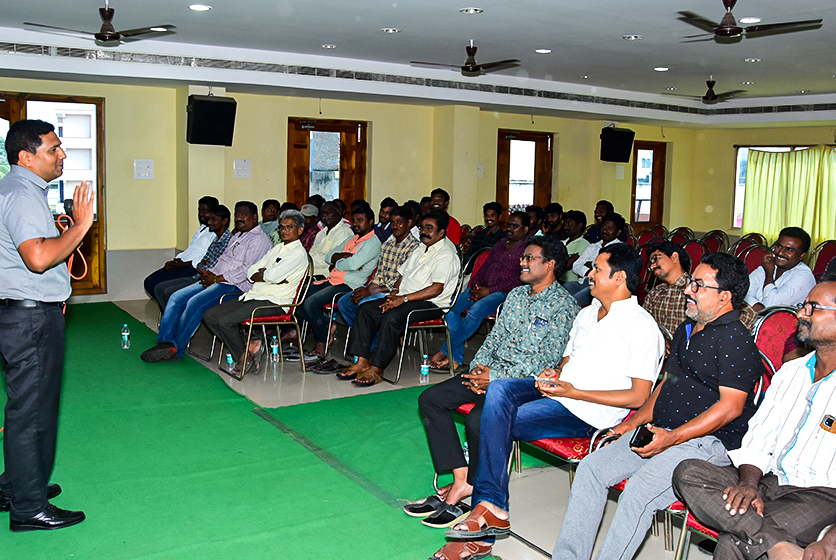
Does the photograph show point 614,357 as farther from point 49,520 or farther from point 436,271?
point 436,271

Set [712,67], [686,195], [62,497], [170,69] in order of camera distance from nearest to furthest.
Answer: [62,497], [170,69], [712,67], [686,195]

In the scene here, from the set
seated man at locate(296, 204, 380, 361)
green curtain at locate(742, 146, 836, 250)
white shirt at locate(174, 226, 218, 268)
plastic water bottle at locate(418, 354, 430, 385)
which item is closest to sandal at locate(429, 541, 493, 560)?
plastic water bottle at locate(418, 354, 430, 385)

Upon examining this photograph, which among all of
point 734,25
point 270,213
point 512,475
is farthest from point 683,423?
point 270,213

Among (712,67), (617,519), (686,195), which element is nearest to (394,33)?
(712,67)

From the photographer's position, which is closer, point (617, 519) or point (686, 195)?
point (617, 519)

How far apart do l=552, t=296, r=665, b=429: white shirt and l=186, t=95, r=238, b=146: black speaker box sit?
6.49 metres

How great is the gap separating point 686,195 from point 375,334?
10749 millimetres

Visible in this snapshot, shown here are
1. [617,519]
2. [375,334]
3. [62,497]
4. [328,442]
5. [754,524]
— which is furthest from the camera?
[375,334]

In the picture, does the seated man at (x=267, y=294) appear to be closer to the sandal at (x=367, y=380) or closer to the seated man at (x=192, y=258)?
the sandal at (x=367, y=380)

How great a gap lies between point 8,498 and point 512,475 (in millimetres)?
2400

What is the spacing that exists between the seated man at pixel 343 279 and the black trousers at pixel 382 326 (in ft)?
2.03

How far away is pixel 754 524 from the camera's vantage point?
2256 mm

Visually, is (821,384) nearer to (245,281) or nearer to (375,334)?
(375,334)

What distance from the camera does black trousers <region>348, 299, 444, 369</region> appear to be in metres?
5.42
